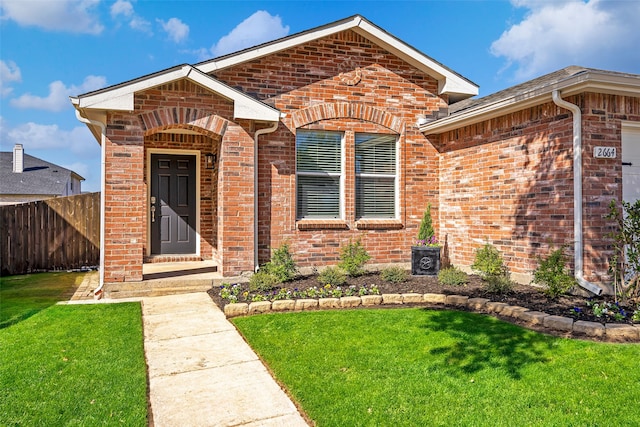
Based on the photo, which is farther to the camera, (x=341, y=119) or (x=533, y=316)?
(x=341, y=119)

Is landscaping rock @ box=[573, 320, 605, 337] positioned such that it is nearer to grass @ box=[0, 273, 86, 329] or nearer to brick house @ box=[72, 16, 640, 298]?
brick house @ box=[72, 16, 640, 298]

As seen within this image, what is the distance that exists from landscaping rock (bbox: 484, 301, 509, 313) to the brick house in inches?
61.8

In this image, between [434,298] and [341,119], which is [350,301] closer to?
[434,298]

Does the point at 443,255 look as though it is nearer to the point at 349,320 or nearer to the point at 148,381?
the point at 349,320

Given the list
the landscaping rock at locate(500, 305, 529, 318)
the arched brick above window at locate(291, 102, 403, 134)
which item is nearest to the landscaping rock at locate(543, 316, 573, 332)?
the landscaping rock at locate(500, 305, 529, 318)

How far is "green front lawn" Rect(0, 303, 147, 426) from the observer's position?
3.01m

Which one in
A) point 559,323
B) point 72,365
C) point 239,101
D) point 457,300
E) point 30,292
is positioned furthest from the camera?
point 30,292

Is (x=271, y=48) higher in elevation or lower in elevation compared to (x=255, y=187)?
higher

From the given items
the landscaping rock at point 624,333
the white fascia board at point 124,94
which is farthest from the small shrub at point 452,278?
the white fascia board at point 124,94

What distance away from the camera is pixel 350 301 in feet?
20.3

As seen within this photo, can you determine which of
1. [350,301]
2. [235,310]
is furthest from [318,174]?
[235,310]

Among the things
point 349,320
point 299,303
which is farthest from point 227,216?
point 349,320

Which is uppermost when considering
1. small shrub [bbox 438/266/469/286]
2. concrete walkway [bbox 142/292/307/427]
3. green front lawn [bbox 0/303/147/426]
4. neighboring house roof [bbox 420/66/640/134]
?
neighboring house roof [bbox 420/66/640/134]

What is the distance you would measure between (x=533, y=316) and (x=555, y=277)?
1182 mm
